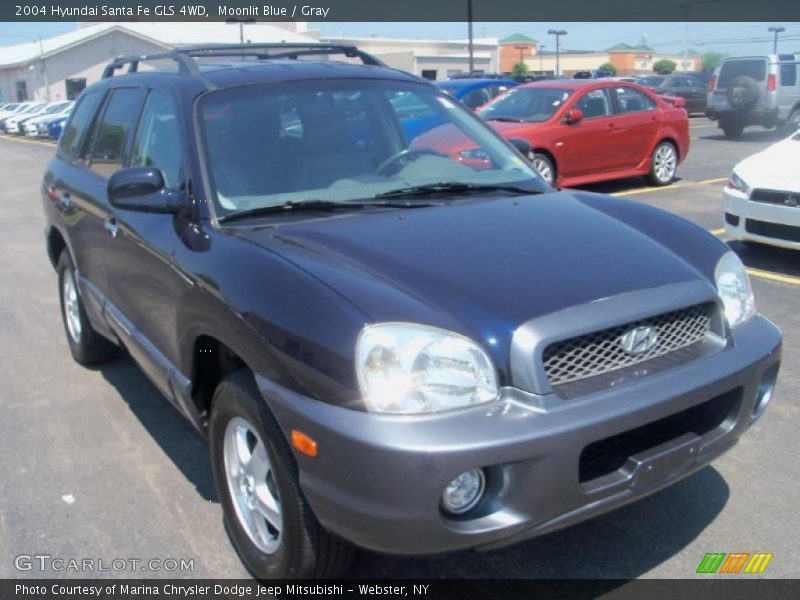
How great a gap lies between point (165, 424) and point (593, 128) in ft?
28.9

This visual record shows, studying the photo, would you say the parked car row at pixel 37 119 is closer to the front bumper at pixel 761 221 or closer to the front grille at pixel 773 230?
the front bumper at pixel 761 221

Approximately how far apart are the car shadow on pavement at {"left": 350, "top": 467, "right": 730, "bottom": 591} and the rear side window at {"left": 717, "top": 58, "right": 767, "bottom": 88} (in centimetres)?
1839

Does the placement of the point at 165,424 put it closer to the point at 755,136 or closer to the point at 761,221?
the point at 761,221

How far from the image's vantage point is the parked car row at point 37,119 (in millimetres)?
33572

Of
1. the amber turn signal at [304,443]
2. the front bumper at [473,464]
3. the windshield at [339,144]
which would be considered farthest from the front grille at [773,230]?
the amber turn signal at [304,443]

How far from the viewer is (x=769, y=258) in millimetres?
7684

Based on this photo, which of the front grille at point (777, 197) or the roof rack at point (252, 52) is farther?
the front grille at point (777, 197)

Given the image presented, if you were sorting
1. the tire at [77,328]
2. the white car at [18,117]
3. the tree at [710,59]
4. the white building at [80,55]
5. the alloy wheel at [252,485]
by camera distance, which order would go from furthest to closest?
the tree at [710,59]
the white building at [80,55]
the white car at [18,117]
the tire at [77,328]
the alloy wheel at [252,485]

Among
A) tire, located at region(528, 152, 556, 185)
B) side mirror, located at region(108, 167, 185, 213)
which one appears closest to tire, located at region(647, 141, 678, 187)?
tire, located at region(528, 152, 556, 185)

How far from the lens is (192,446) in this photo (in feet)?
14.0

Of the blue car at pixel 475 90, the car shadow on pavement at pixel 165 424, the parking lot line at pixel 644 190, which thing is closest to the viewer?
the car shadow on pavement at pixel 165 424

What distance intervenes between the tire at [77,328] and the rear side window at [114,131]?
2.79 feet

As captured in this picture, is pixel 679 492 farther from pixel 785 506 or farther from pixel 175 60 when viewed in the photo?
pixel 175 60
